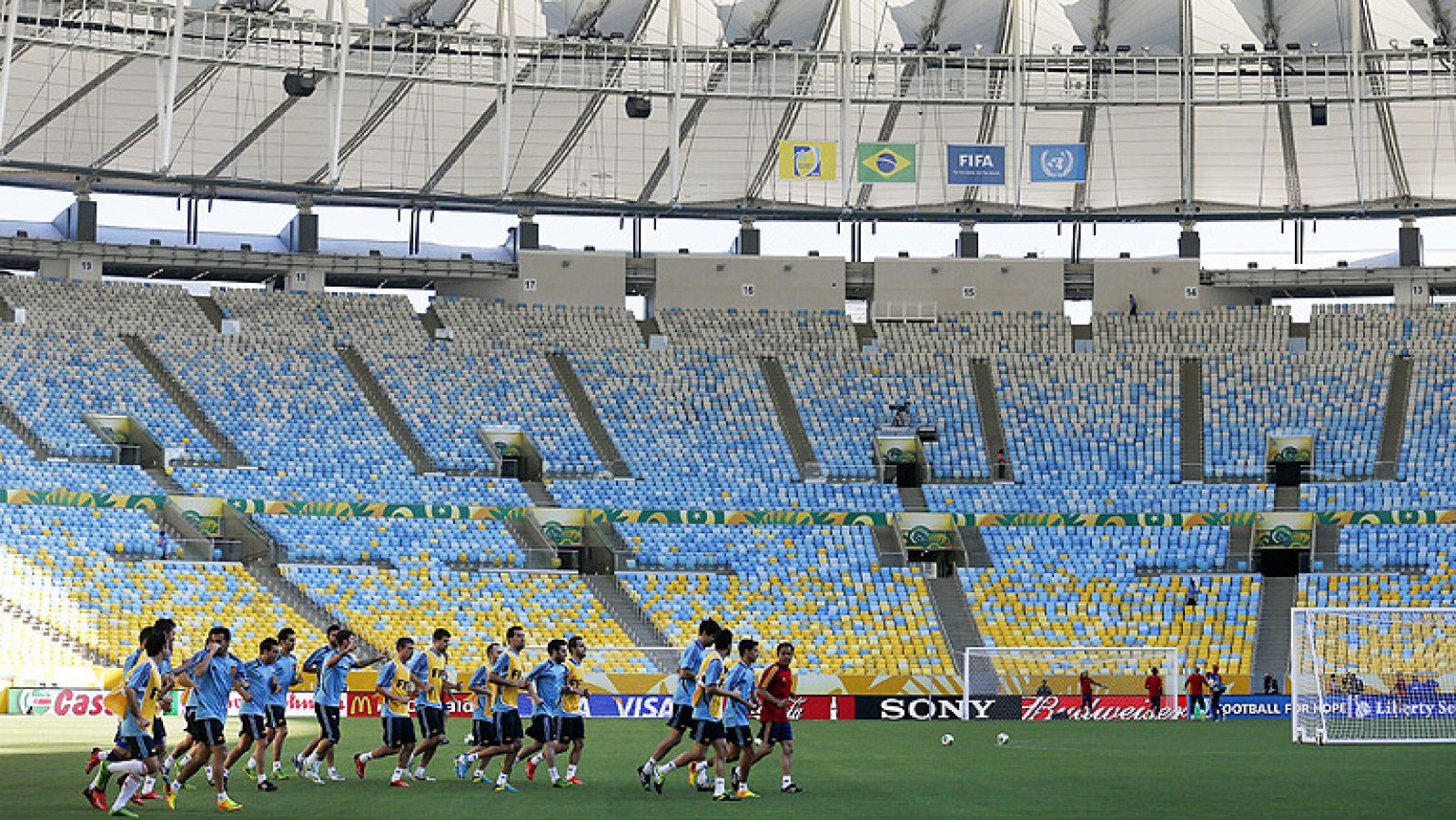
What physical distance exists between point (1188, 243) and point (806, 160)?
16.0m

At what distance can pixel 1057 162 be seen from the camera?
55.6 meters

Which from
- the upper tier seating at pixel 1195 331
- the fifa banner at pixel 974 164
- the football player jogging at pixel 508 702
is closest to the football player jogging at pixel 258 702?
the football player jogging at pixel 508 702

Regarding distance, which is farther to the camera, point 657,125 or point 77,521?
point 657,125

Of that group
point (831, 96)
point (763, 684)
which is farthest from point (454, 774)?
point (831, 96)

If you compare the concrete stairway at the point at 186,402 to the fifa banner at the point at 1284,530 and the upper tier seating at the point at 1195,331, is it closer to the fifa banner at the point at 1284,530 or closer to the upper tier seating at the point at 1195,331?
the upper tier seating at the point at 1195,331

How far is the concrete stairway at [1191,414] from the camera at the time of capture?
5512 centimetres

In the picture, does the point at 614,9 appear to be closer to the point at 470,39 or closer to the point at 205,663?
the point at 470,39

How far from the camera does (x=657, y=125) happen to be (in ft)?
206

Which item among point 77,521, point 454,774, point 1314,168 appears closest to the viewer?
point 454,774

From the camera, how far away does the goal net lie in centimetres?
4194

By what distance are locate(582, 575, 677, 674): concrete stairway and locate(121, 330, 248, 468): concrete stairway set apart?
1159 cm

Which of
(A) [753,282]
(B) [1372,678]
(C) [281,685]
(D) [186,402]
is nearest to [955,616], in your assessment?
(B) [1372,678]

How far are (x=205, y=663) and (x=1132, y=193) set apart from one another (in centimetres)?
5000

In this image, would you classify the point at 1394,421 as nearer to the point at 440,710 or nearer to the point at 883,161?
the point at 883,161
